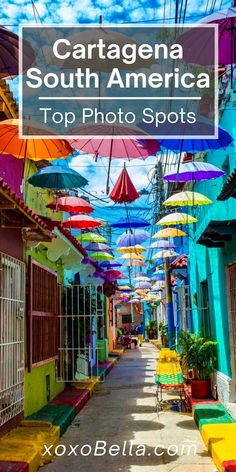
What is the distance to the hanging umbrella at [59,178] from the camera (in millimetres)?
9180

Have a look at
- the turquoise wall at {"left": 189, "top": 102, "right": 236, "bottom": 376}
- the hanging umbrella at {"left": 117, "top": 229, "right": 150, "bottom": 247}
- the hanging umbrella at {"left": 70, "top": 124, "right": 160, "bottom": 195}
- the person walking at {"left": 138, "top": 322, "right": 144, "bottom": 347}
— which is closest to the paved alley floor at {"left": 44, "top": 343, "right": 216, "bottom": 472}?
the turquoise wall at {"left": 189, "top": 102, "right": 236, "bottom": 376}

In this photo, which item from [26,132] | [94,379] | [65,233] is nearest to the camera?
[26,132]

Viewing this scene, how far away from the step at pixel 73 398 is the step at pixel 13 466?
4.83 metres

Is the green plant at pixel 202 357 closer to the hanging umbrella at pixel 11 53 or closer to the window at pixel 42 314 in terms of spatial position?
the window at pixel 42 314

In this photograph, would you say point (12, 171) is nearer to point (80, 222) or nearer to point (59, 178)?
point (59, 178)

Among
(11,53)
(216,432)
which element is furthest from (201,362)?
(11,53)

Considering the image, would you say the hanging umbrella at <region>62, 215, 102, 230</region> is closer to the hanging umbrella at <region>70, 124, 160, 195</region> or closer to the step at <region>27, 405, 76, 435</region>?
the step at <region>27, 405, 76, 435</region>

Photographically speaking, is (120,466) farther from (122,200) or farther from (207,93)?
(207,93)

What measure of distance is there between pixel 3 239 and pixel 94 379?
929 centimetres

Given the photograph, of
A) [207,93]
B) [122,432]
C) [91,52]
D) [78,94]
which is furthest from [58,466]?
[207,93]

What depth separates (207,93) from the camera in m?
9.62

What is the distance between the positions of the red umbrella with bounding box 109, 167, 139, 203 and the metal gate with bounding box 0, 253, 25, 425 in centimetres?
200

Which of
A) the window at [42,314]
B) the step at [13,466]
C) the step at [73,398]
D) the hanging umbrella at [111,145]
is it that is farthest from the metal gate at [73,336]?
the step at [13,466]

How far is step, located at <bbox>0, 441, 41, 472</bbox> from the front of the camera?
679 centimetres
